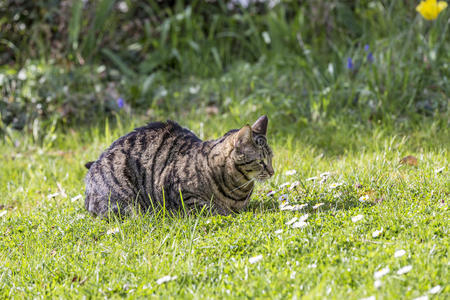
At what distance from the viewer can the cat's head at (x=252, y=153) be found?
3.38 metres

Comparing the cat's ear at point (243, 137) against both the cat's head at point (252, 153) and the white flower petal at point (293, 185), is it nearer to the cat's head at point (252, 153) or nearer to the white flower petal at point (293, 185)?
the cat's head at point (252, 153)

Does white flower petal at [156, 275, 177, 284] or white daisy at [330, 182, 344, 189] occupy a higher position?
white flower petal at [156, 275, 177, 284]

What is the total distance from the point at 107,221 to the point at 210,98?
3182mm

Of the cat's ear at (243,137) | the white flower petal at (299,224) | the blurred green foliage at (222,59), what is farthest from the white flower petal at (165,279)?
the blurred green foliage at (222,59)

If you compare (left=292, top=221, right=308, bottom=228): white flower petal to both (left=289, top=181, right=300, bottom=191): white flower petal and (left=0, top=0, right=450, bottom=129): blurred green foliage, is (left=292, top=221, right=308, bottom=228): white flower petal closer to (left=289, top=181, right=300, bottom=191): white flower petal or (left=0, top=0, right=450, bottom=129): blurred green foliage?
(left=289, top=181, right=300, bottom=191): white flower petal

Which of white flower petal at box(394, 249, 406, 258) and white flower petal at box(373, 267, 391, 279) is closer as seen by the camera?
white flower petal at box(373, 267, 391, 279)

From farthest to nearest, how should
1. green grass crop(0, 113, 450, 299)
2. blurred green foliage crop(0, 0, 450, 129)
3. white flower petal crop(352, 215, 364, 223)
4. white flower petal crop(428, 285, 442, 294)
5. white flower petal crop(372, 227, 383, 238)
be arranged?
blurred green foliage crop(0, 0, 450, 129) → white flower petal crop(352, 215, 364, 223) → white flower petal crop(372, 227, 383, 238) → green grass crop(0, 113, 450, 299) → white flower petal crop(428, 285, 442, 294)

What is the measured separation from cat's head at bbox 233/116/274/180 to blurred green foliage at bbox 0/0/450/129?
1.78 meters

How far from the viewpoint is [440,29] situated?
223 inches

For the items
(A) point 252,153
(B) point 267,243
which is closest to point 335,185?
(A) point 252,153

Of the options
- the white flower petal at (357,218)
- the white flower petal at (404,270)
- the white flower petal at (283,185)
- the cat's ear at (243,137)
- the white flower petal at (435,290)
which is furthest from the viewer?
the white flower petal at (283,185)

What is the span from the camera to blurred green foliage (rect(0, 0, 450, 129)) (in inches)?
209

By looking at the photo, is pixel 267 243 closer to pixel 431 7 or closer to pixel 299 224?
pixel 299 224

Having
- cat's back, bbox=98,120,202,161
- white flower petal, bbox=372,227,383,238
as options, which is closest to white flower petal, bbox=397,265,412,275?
white flower petal, bbox=372,227,383,238
